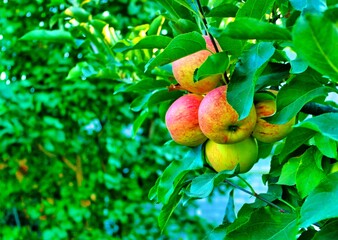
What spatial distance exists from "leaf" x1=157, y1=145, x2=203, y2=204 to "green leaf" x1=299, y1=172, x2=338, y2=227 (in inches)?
9.9

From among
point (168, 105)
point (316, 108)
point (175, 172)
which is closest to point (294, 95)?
point (316, 108)

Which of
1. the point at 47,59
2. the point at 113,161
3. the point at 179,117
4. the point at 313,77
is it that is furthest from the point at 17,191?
the point at 313,77

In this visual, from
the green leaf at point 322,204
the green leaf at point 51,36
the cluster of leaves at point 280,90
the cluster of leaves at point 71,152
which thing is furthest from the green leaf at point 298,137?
the cluster of leaves at point 71,152

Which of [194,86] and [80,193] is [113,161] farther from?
[194,86]

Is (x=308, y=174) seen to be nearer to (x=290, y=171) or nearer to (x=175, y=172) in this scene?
(x=290, y=171)

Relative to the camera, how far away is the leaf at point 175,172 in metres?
0.79

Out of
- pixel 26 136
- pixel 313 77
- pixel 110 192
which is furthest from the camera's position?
pixel 110 192

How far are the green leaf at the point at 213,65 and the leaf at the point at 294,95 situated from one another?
0.26ft

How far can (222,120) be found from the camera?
2.42ft

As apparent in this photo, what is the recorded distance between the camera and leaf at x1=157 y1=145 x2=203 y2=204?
79 cm

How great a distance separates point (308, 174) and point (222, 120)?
5.3 inches

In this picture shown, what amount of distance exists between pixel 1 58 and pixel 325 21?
7.79ft

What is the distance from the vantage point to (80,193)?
8.57 feet

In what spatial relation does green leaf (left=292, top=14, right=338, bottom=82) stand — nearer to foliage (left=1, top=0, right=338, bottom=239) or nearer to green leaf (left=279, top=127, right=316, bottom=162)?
foliage (left=1, top=0, right=338, bottom=239)
